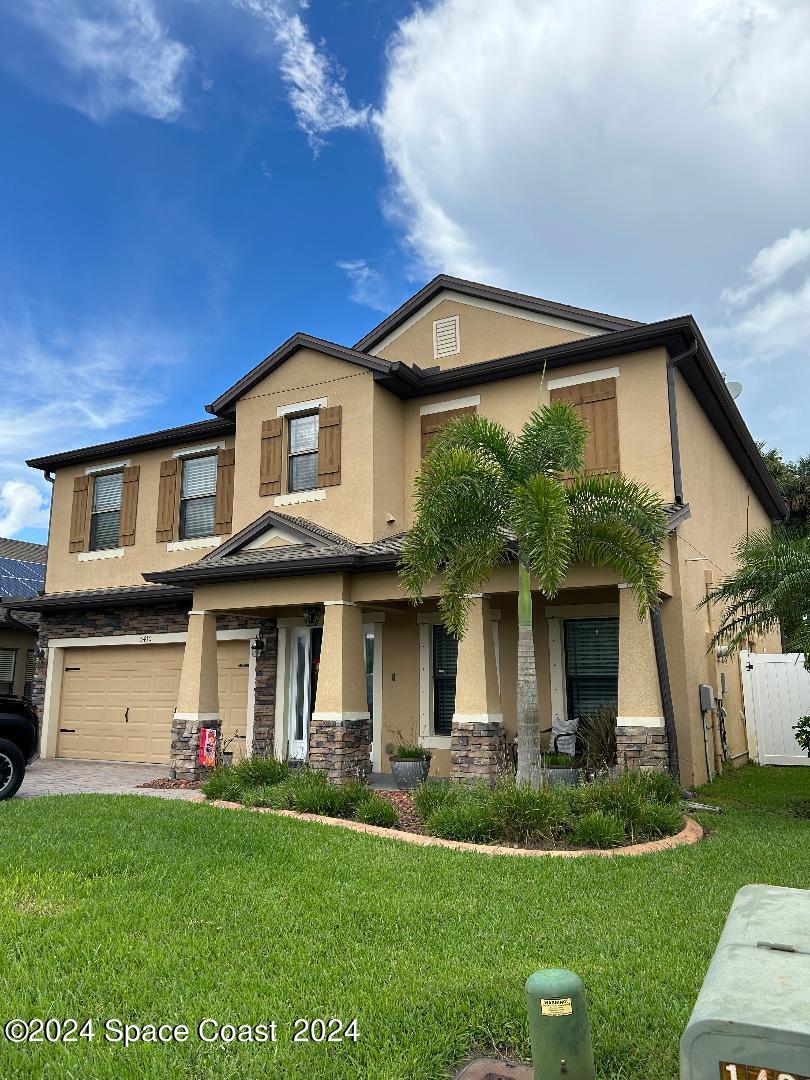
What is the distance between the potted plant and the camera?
38.6ft

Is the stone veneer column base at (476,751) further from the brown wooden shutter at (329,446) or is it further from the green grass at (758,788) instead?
the brown wooden shutter at (329,446)

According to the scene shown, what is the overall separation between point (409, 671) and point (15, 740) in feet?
20.7

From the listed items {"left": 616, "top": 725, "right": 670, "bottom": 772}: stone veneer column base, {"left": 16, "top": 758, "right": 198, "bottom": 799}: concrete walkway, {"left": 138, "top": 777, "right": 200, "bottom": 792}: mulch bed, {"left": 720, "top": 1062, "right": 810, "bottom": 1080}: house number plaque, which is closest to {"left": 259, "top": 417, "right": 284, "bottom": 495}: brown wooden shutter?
{"left": 138, "top": 777, "right": 200, "bottom": 792}: mulch bed

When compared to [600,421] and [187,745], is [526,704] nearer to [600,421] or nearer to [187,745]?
[600,421]

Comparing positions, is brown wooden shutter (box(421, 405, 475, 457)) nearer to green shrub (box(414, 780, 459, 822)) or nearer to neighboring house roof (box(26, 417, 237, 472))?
neighboring house roof (box(26, 417, 237, 472))

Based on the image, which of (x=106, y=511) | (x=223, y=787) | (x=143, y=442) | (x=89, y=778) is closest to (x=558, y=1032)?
(x=223, y=787)

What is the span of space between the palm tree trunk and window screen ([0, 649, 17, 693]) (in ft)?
52.2

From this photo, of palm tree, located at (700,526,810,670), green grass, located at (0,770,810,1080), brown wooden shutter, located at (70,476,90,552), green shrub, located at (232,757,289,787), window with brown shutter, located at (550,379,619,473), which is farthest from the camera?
brown wooden shutter, located at (70,476,90,552)

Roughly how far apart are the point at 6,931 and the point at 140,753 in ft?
37.9

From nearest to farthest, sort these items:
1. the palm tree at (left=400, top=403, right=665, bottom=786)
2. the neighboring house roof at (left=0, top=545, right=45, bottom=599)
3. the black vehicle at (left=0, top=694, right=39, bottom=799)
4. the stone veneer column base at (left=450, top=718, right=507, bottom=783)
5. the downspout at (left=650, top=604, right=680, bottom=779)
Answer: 1. the palm tree at (left=400, top=403, right=665, bottom=786)
2. the downspout at (left=650, top=604, right=680, bottom=779)
3. the black vehicle at (left=0, top=694, right=39, bottom=799)
4. the stone veneer column base at (left=450, top=718, right=507, bottom=783)
5. the neighboring house roof at (left=0, top=545, right=45, bottom=599)

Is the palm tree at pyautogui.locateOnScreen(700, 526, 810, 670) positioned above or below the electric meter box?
above

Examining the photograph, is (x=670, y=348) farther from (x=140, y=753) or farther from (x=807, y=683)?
(x=140, y=753)

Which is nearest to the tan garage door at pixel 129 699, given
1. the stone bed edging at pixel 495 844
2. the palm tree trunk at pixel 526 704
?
the stone bed edging at pixel 495 844

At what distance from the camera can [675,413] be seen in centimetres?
1178
